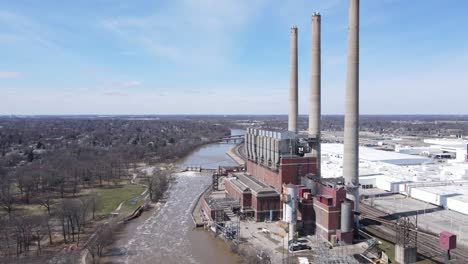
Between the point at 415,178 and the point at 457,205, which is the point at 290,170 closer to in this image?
the point at 457,205

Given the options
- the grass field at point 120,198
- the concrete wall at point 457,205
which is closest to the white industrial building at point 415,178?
the concrete wall at point 457,205

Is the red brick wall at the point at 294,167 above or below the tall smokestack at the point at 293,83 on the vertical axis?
below

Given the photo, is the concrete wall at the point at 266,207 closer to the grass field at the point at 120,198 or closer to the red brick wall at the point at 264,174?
the red brick wall at the point at 264,174

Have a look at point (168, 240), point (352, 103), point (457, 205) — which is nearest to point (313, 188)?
point (352, 103)

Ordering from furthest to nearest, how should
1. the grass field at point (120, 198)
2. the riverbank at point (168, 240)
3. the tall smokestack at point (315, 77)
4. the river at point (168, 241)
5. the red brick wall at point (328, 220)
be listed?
1. the tall smokestack at point (315, 77)
2. the grass field at point (120, 198)
3. the red brick wall at point (328, 220)
4. the riverbank at point (168, 240)
5. the river at point (168, 241)

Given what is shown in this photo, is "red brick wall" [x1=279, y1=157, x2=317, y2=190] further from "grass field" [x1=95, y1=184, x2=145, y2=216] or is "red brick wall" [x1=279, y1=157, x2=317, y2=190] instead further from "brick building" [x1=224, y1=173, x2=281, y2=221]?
"grass field" [x1=95, y1=184, x2=145, y2=216]

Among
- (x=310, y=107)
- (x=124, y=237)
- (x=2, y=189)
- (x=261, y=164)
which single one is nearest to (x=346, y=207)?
(x=261, y=164)
